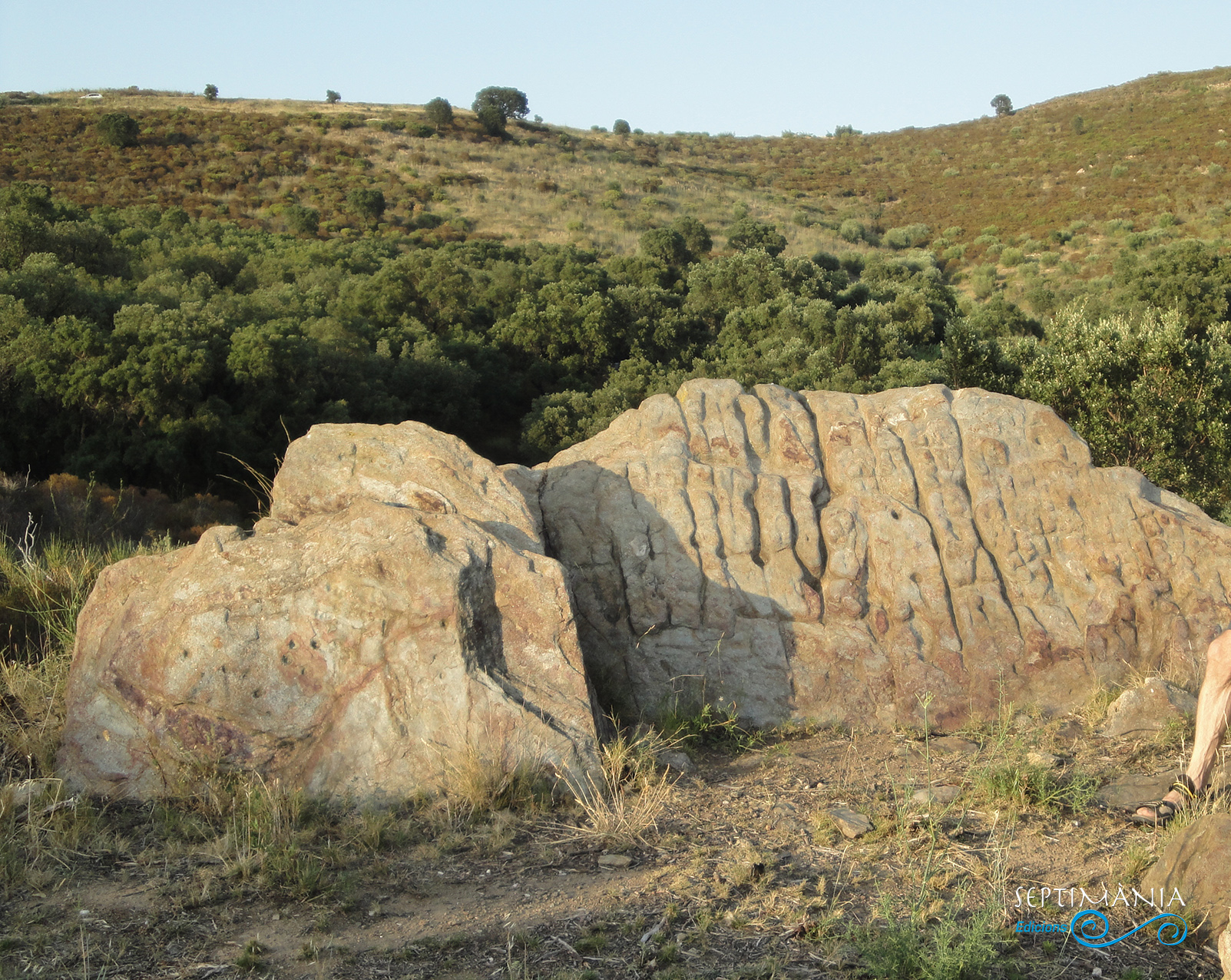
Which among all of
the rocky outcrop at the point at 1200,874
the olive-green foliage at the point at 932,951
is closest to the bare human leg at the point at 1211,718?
the rocky outcrop at the point at 1200,874

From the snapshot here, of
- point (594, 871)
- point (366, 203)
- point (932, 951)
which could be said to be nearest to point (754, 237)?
point (366, 203)

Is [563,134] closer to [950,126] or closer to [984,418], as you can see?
[950,126]

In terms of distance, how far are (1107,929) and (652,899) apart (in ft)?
6.31

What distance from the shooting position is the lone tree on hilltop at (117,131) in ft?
146

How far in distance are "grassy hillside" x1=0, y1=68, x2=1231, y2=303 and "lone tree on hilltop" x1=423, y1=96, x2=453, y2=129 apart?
1103 mm

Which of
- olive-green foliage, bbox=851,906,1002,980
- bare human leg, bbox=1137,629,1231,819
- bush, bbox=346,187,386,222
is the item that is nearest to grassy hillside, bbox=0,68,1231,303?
bush, bbox=346,187,386,222

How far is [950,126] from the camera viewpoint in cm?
7144

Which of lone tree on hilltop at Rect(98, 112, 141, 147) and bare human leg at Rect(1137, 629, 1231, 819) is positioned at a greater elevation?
lone tree on hilltop at Rect(98, 112, 141, 147)

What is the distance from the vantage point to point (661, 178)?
54.5 meters

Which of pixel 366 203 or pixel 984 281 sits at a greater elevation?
pixel 366 203

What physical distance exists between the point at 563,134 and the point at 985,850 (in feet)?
201

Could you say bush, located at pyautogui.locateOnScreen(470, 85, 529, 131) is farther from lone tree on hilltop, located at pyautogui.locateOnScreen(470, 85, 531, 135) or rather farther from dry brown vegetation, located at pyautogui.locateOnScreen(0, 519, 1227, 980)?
dry brown vegetation, located at pyautogui.locateOnScreen(0, 519, 1227, 980)

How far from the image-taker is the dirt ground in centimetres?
398

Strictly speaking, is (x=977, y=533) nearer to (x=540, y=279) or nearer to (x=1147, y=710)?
(x=1147, y=710)
